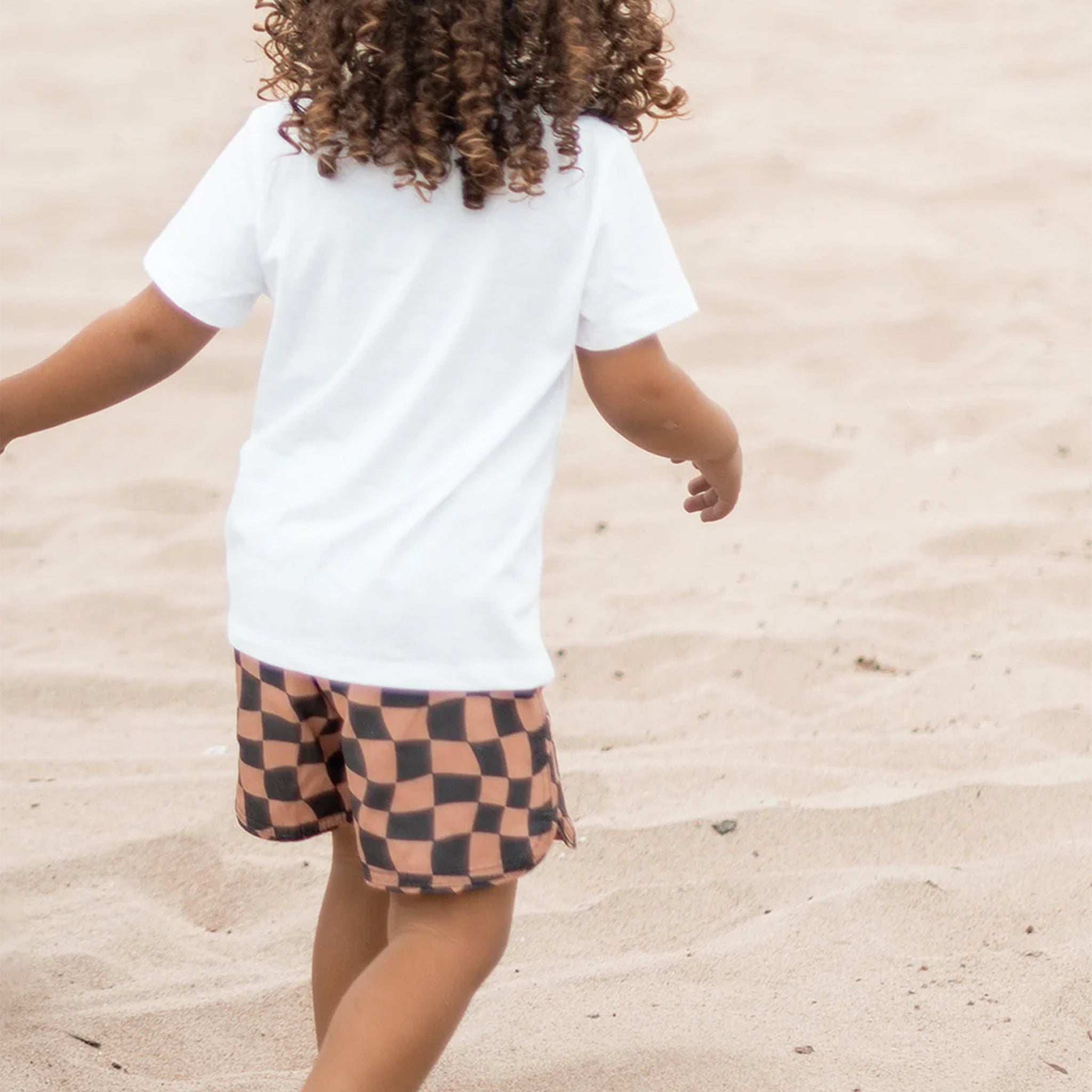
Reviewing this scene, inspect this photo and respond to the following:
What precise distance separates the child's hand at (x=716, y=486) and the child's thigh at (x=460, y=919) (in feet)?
1.60

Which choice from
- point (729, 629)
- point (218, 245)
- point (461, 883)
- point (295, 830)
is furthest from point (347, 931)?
point (729, 629)

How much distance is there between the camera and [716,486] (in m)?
1.85

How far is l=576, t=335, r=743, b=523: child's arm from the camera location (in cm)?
163

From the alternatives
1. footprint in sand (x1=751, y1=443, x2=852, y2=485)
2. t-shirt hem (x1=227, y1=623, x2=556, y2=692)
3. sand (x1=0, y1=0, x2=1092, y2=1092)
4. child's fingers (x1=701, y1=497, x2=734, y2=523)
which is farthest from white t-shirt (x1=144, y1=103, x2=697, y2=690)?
footprint in sand (x1=751, y1=443, x2=852, y2=485)

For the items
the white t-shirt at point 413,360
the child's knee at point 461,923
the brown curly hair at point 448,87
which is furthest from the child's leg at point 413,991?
the brown curly hair at point 448,87

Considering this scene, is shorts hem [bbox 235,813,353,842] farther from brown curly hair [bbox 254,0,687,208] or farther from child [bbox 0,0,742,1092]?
brown curly hair [bbox 254,0,687,208]

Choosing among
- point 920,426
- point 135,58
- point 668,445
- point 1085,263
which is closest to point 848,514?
point 920,426

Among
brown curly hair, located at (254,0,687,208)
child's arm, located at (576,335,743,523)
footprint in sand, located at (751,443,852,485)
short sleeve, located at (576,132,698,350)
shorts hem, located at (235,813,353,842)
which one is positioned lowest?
footprint in sand, located at (751,443,852,485)

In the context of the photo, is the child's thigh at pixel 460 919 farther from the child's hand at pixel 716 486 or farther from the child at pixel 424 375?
the child's hand at pixel 716 486

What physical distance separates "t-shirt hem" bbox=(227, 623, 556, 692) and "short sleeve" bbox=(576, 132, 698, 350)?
1.08 feet

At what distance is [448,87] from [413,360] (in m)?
0.25

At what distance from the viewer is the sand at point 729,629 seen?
2.21 metres

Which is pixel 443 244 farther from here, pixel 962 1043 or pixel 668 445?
pixel 962 1043

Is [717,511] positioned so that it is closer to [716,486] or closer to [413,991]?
[716,486]
